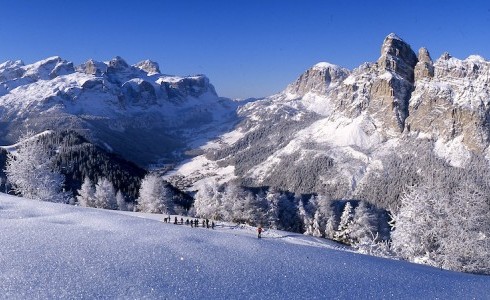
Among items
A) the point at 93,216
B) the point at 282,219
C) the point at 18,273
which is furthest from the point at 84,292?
the point at 282,219

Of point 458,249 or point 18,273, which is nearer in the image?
point 18,273

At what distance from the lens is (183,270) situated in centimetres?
2175

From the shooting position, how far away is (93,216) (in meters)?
35.7

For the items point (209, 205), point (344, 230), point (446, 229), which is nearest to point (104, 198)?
point (209, 205)

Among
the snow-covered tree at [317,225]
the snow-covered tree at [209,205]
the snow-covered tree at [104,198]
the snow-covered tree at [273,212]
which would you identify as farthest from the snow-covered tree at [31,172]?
the snow-covered tree at [317,225]

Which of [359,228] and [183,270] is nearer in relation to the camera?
[183,270]

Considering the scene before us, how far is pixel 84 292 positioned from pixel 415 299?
16.1m

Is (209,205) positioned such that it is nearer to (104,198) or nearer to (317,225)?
(104,198)

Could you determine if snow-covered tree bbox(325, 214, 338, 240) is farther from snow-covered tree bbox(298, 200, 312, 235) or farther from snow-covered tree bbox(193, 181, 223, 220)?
snow-covered tree bbox(193, 181, 223, 220)

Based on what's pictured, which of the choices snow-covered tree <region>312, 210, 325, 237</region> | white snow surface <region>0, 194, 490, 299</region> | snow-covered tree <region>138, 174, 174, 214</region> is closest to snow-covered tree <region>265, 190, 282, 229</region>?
snow-covered tree <region>312, 210, 325, 237</region>

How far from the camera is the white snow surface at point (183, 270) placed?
1884cm

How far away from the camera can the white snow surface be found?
18844mm

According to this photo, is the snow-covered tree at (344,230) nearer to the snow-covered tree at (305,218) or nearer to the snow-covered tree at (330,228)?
the snow-covered tree at (330,228)

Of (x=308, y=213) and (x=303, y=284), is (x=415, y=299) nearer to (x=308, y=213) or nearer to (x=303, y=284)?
(x=303, y=284)
